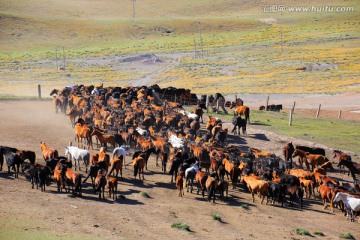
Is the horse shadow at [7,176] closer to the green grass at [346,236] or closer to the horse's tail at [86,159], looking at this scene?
the horse's tail at [86,159]

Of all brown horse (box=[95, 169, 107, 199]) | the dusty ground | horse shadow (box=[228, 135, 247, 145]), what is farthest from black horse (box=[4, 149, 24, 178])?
horse shadow (box=[228, 135, 247, 145])

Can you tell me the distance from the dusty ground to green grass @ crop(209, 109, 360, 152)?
10986 mm

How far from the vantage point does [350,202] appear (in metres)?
21.0

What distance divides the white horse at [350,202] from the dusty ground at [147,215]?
1.41 ft

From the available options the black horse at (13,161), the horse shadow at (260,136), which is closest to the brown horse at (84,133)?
the black horse at (13,161)

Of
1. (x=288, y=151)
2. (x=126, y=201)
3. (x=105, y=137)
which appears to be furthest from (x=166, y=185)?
(x=288, y=151)

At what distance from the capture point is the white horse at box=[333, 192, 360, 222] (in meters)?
21.0

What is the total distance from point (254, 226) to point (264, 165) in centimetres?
611

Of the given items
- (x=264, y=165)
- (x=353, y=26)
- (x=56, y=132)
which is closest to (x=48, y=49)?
(x=353, y=26)

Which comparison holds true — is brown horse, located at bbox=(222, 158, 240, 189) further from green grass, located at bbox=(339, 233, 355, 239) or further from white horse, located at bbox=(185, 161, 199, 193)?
green grass, located at bbox=(339, 233, 355, 239)

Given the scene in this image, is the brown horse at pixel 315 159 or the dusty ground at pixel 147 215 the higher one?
the brown horse at pixel 315 159

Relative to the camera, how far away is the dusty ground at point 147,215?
680 inches
